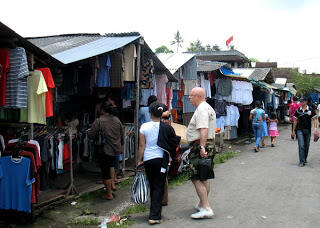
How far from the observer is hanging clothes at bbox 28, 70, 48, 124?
17.6 ft

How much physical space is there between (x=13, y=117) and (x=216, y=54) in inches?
1300

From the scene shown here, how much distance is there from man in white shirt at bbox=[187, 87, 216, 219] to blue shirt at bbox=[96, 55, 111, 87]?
3.04 m

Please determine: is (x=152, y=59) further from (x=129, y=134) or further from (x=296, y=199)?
(x=296, y=199)

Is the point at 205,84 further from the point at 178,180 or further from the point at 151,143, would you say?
the point at 151,143

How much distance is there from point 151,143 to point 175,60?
6.86 m

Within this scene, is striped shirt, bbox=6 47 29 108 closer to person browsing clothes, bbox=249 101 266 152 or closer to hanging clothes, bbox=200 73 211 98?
hanging clothes, bbox=200 73 211 98

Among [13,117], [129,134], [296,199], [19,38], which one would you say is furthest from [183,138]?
[19,38]

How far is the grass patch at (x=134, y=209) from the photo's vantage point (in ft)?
19.4

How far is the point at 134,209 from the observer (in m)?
6.05

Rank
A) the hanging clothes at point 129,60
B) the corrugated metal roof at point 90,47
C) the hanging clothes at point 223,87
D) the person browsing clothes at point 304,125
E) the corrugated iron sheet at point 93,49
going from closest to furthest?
1. the corrugated iron sheet at point 93,49
2. the corrugated metal roof at point 90,47
3. the hanging clothes at point 129,60
4. the person browsing clothes at point 304,125
5. the hanging clothes at point 223,87

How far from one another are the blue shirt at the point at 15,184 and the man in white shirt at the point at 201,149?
260 centimetres

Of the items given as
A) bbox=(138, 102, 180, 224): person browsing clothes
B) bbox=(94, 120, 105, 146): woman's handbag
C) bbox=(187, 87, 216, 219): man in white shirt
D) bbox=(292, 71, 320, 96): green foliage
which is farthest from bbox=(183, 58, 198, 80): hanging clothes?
bbox=(292, 71, 320, 96): green foliage

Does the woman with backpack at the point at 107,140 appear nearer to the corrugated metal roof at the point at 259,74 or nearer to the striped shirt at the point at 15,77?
the striped shirt at the point at 15,77

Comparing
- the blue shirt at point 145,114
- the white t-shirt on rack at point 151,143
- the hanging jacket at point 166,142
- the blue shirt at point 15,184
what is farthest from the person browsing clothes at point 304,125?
the blue shirt at point 15,184
